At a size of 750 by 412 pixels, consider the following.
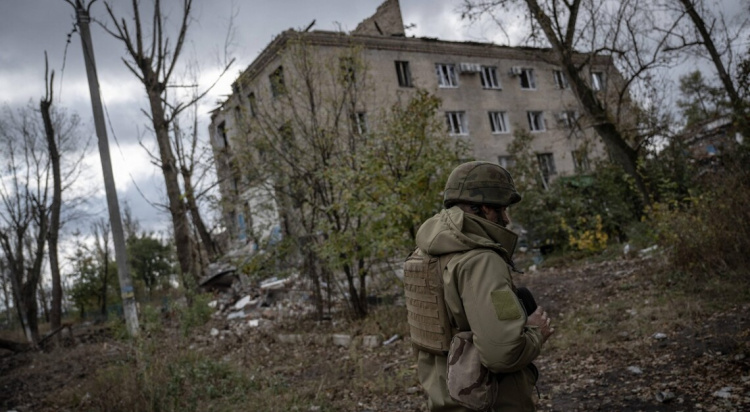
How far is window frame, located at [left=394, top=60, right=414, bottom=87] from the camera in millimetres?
24188

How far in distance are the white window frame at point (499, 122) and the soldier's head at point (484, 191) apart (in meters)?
25.2

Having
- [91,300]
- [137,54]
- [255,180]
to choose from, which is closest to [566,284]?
[255,180]

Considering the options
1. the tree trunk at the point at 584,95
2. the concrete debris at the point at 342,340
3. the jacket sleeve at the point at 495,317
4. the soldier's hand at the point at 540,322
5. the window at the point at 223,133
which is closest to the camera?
the jacket sleeve at the point at 495,317

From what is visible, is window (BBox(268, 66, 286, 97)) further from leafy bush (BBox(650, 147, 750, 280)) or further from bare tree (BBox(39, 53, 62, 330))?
bare tree (BBox(39, 53, 62, 330))

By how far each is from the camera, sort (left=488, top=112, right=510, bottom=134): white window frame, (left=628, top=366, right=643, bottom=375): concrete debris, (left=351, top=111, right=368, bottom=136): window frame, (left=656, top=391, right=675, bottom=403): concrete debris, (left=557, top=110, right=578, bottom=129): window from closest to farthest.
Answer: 1. (left=656, top=391, right=675, bottom=403): concrete debris
2. (left=628, top=366, right=643, bottom=375): concrete debris
3. (left=351, top=111, right=368, bottom=136): window frame
4. (left=557, top=110, right=578, bottom=129): window
5. (left=488, top=112, right=510, bottom=134): white window frame

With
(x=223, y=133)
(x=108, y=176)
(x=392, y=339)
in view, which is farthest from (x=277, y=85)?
(x=392, y=339)

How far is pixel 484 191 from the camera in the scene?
2.22 metres

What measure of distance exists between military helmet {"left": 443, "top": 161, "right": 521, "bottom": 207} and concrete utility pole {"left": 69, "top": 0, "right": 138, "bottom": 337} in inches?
316

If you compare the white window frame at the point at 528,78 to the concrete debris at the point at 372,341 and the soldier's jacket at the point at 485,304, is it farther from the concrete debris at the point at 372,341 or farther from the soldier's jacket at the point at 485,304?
the soldier's jacket at the point at 485,304

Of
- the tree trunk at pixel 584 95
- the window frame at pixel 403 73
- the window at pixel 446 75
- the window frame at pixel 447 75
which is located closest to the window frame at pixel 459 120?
the window frame at pixel 447 75

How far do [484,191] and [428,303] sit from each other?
0.55m

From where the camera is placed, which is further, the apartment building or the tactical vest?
the apartment building

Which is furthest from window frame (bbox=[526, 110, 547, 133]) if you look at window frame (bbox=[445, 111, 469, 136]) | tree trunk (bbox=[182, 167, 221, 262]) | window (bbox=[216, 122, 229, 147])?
tree trunk (bbox=[182, 167, 221, 262])

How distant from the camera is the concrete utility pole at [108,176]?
29.1ft
